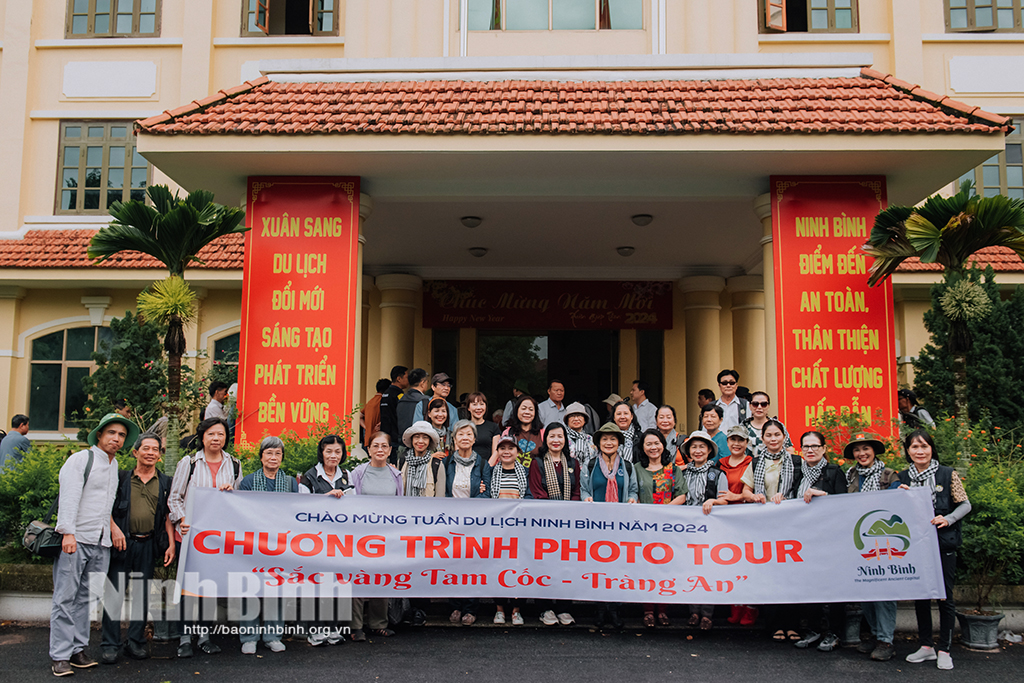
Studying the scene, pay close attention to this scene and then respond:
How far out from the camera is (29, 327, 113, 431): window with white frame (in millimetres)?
14266

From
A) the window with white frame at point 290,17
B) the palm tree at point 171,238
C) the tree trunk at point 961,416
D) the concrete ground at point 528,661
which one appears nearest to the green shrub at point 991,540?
the tree trunk at point 961,416

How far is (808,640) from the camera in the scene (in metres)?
6.00

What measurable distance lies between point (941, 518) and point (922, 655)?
3.41ft

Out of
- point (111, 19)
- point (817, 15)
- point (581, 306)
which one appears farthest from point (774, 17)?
point (111, 19)

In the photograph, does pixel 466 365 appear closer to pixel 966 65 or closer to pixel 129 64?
pixel 129 64

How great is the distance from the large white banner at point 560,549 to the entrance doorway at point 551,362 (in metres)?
8.36

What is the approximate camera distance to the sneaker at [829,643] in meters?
5.94

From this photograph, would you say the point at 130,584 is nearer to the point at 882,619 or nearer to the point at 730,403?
the point at 882,619

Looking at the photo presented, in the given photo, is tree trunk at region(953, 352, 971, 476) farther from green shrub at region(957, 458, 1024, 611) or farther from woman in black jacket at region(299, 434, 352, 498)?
woman in black jacket at region(299, 434, 352, 498)

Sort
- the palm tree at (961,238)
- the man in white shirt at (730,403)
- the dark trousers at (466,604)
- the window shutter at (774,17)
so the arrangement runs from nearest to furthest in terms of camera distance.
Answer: the dark trousers at (466,604), the palm tree at (961,238), the man in white shirt at (730,403), the window shutter at (774,17)

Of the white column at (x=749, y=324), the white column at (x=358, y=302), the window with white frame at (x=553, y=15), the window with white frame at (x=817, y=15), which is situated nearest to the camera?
the white column at (x=358, y=302)

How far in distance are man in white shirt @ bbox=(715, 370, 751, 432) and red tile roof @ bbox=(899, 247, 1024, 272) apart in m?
5.61

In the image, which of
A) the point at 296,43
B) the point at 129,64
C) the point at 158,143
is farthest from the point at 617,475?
the point at 129,64

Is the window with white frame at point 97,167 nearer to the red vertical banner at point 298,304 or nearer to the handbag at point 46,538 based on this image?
the red vertical banner at point 298,304
